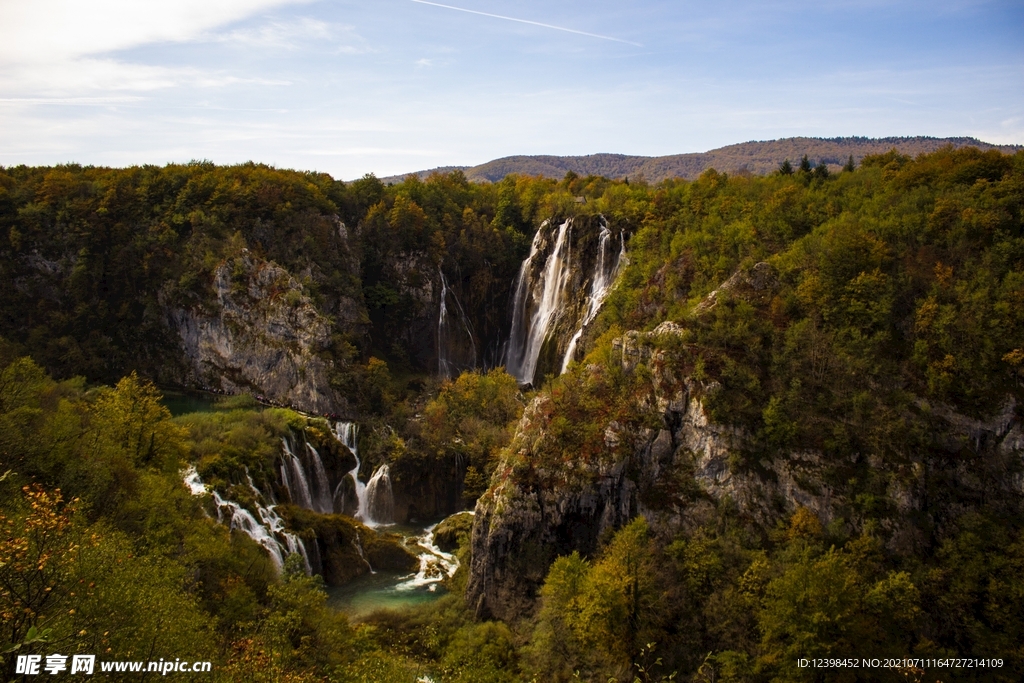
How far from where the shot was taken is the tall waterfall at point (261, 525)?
3475cm

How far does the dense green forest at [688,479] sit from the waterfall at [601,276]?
2603 millimetres

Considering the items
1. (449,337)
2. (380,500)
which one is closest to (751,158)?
(449,337)

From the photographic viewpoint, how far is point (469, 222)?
7594 cm

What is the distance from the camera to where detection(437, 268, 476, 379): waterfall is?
69.8 m

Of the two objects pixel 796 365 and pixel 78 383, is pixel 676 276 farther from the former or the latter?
pixel 78 383

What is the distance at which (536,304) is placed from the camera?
6291 centimetres

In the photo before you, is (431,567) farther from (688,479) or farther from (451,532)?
(688,479)

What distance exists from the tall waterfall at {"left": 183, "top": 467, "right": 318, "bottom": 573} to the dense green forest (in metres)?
0.95

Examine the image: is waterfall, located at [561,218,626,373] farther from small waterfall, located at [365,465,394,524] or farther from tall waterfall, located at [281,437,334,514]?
tall waterfall, located at [281,437,334,514]

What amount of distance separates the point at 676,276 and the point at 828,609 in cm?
2343

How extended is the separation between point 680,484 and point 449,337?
135ft

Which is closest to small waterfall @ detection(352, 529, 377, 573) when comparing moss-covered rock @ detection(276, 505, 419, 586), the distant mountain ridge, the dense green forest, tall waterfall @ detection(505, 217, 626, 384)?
moss-covered rock @ detection(276, 505, 419, 586)

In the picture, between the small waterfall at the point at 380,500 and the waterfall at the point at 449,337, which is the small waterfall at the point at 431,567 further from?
the waterfall at the point at 449,337

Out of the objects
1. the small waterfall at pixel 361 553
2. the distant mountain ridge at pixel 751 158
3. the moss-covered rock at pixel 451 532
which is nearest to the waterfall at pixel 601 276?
the moss-covered rock at pixel 451 532
